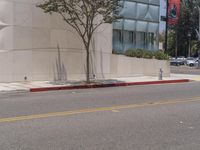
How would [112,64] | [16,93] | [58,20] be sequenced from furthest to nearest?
1. [112,64]
2. [58,20]
3. [16,93]

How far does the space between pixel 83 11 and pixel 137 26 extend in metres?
17.3

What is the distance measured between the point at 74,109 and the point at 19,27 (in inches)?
371

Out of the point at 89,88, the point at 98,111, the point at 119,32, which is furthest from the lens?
the point at 119,32

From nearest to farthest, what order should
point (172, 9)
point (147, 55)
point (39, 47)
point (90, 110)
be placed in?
point (90, 110) < point (39, 47) < point (147, 55) < point (172, 9)

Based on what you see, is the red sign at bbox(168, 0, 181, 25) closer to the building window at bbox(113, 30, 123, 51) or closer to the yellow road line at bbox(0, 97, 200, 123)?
the building window at bbox(113, 30, 123, 51)

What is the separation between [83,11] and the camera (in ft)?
69.8

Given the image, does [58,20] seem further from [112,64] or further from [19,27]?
[112,64]

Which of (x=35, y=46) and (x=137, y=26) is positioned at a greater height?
(x=137, y=26)

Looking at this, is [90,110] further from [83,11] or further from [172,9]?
[172,9]

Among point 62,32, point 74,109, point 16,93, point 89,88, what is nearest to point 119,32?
point 62,32

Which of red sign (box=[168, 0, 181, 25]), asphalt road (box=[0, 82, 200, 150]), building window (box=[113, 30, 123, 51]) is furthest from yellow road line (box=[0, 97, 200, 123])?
building window (box=[113, 30, 123, 51])

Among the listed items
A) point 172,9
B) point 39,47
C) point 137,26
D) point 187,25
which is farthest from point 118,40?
point 187,25

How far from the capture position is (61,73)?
867 inches

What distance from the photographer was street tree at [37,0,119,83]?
20.1 meters
